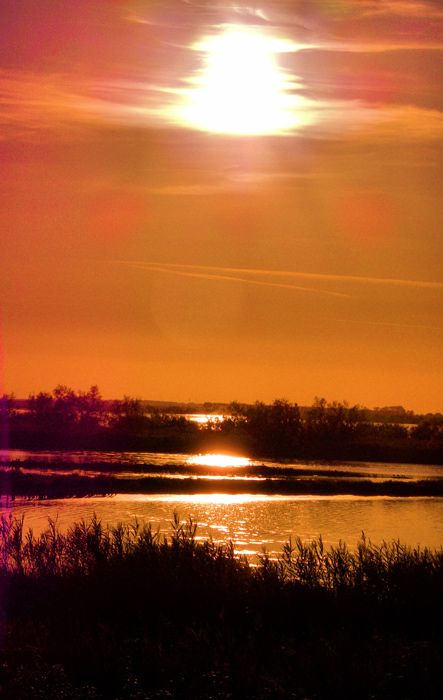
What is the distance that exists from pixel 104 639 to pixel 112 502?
80.6 ft

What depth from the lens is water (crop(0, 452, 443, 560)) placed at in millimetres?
28000

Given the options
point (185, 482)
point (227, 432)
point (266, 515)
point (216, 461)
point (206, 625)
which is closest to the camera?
point (206, 625)

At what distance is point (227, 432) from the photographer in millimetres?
86750

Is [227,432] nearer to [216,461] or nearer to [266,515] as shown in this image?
[216,461]

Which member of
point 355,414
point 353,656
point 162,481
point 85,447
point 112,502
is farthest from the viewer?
point 355,414

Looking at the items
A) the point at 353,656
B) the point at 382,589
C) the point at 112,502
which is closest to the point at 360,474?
the point at 112,502

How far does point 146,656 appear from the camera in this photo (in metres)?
11.6

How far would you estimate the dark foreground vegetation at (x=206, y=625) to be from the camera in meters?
10.8

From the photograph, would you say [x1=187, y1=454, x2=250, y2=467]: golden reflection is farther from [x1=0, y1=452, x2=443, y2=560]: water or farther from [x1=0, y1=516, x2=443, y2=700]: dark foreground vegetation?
[x1=0, y1=516, x2=443, y2=700]: dark foreground vegetation

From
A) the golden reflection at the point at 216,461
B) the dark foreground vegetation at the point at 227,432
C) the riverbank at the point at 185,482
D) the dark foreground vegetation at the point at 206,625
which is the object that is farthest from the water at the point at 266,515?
the dark foreground vegetation at the point at 227,432

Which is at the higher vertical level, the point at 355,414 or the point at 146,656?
the point at 355,414

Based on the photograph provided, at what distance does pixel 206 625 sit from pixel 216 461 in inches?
2055

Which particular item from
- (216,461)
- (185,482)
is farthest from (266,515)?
(216,461)

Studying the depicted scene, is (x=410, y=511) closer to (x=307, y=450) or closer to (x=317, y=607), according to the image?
(x=317, y=607)
